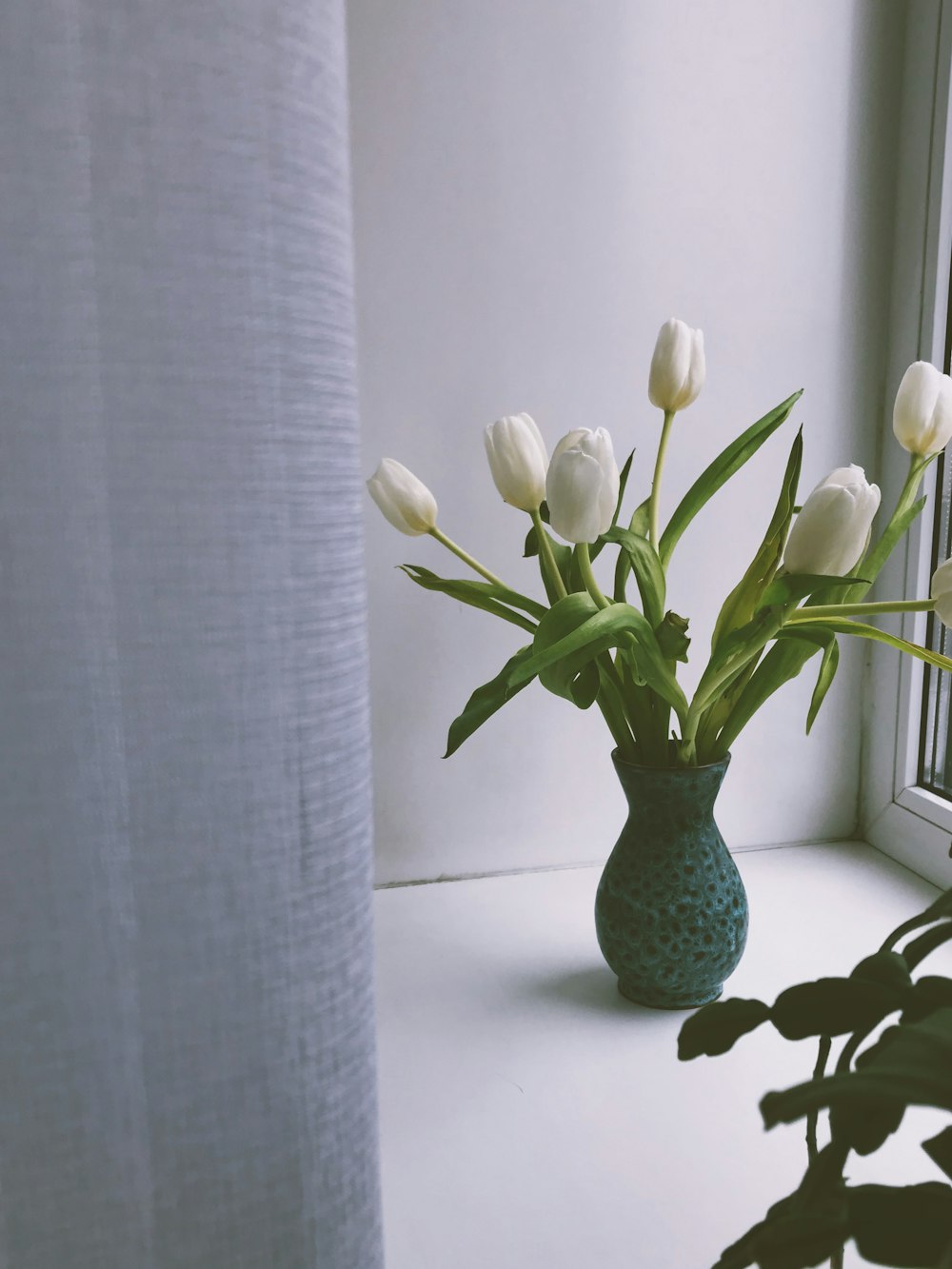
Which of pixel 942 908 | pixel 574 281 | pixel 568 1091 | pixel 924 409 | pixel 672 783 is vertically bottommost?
pixel 568 1091

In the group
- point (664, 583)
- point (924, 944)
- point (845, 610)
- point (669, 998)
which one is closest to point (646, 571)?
point (664, 583)

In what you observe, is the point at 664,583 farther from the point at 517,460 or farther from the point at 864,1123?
the point at 864,1123

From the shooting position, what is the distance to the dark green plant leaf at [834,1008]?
9.8 inches

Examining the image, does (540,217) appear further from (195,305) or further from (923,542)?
(195,305)

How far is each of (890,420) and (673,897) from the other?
533mm

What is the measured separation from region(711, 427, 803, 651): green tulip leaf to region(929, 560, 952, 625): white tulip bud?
9 centimetres

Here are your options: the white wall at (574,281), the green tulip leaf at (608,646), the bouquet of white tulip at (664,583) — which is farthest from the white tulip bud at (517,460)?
the white wall at (574,281)

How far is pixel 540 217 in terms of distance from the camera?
0.84 metres

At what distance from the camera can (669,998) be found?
0.66 meters

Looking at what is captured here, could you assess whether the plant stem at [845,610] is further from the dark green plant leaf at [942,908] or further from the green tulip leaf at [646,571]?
the dark green plant leaf at [942,908]

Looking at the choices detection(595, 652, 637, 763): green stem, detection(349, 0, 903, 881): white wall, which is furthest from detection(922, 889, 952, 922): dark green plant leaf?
detection(349, 0, 903, 881): white wall

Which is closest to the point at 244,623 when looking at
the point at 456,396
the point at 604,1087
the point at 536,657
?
the point at 536,657

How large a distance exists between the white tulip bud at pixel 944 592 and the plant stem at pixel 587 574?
0.19 meters

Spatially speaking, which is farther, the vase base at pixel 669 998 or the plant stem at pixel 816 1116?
the vase base at pixel 669 998
